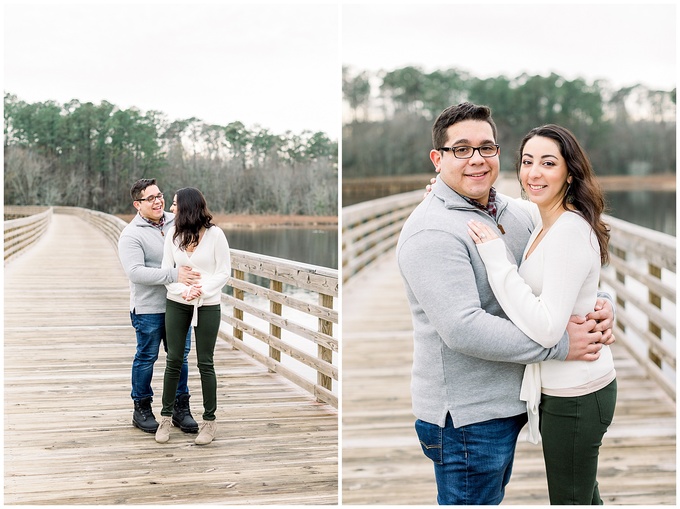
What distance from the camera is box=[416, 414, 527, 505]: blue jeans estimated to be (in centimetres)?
149

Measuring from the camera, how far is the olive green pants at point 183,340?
7.94 feet

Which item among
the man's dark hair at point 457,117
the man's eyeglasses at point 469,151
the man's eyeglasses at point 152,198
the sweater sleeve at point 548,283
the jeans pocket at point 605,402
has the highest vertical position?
the man's dark hair at point 457,117

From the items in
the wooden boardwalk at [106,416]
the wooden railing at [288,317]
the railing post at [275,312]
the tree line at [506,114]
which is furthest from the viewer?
the tree line at [506,114]

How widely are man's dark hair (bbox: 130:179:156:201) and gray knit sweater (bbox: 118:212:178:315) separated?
0.22 feet

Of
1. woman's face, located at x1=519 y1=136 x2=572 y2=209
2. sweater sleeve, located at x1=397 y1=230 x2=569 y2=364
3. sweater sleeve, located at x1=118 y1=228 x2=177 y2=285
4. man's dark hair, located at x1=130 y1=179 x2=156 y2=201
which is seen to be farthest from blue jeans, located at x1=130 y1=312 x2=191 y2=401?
woman's face, located at x1=519 y1=136 x2=572 y2=209

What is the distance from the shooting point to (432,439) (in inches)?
59.9

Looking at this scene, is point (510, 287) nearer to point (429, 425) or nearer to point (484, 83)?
point (429, 425)

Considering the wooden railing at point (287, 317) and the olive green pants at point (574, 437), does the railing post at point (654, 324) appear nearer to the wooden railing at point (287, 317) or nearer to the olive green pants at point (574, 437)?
the wooden railing at point (287, 317)

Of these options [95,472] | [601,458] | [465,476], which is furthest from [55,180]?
[601,458]

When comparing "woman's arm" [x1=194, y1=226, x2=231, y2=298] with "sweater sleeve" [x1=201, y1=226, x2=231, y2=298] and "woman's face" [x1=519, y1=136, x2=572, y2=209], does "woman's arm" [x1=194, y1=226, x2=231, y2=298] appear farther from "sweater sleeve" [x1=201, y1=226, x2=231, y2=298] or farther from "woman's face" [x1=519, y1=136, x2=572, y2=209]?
"woman's face" [x1=519, y1=136, x2=572, y2=209]

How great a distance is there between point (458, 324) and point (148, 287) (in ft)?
4.56

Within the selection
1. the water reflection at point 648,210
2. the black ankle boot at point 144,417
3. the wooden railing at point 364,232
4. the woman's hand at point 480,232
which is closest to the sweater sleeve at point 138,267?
the black ankle boot at point 144,417

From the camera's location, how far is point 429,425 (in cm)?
153

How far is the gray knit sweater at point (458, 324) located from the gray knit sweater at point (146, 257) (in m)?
1.16
